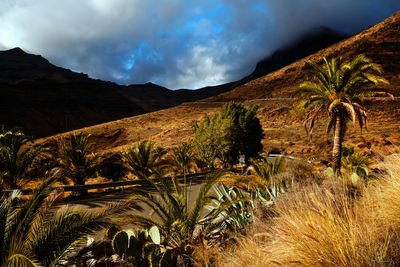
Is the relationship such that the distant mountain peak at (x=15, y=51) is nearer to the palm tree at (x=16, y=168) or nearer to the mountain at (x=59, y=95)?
the mountain at (x=59, y=95)

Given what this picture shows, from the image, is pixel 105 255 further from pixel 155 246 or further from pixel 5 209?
pixel 5 209

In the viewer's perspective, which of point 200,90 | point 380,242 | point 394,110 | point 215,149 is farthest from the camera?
point 200,90

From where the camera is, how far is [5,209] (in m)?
3.20

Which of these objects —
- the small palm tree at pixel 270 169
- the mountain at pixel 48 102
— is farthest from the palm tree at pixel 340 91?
the mountain at pixel 48 102

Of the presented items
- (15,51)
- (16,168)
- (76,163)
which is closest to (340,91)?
(76,163)

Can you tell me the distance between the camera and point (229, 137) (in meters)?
18.4

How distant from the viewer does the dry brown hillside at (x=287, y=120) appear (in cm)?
2978

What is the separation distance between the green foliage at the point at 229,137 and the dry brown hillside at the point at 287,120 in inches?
316

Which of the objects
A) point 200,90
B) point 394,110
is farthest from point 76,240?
point 200,90

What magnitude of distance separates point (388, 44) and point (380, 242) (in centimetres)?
7884

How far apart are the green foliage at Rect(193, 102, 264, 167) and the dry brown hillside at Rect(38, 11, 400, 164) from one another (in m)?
8.02

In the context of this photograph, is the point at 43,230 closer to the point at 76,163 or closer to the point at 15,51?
the point at 76,163

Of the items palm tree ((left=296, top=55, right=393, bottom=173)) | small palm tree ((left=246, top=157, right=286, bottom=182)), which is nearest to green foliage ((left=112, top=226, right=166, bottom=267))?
small palm tree ((left=246, top=157, right=286, bottom=182))

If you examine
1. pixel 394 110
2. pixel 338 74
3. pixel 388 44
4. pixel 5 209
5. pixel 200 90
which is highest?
pixel 200 90
